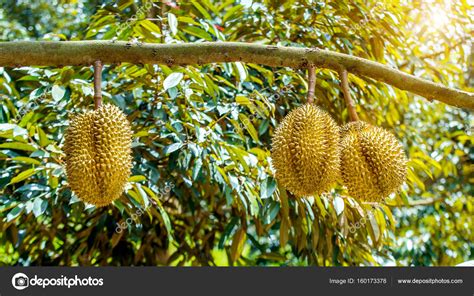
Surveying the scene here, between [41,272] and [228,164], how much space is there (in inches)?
31.6

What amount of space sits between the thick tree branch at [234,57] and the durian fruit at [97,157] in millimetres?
140

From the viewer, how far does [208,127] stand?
182 cm

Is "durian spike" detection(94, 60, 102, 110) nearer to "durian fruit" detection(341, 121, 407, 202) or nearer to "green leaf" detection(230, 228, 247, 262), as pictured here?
"durian fruit" detection(341, 121, 407, 202)

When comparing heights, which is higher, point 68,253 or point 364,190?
point 364,190

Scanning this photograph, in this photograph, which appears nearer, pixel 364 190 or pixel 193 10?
pixel 364 190

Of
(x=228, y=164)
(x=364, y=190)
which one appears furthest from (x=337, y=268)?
(x=364, y=190)

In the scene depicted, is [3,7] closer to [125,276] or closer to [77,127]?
[125,276]

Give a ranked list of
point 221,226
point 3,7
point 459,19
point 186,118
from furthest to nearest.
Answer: point 3,7
point 221,226
point 459,19
point 186,118

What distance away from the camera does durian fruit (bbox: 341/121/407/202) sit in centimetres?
122

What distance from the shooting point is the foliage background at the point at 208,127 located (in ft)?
5.93

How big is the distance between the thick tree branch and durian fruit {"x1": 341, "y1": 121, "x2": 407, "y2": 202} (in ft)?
0.56

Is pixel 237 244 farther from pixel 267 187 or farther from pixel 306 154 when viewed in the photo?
pixel 306 154

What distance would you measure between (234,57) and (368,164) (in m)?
0.39

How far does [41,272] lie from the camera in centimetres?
203
